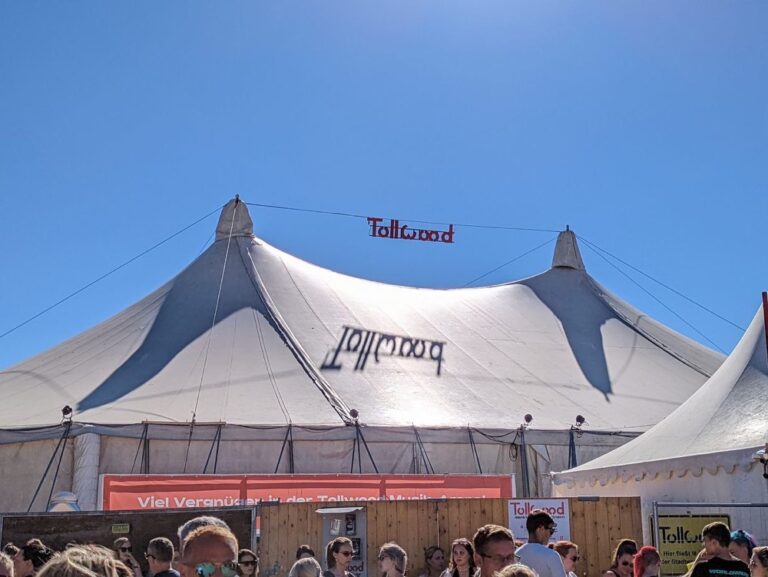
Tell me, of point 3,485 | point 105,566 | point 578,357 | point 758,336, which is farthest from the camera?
point 578,357

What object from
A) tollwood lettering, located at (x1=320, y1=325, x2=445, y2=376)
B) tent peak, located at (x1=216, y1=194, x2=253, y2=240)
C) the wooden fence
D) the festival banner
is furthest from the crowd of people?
tent peak, located at (x1=216, y1=194, x2=253, y2=240)

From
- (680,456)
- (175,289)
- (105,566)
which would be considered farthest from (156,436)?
(105,566)

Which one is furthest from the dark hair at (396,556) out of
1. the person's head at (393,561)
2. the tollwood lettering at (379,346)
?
the tollwood lettering at (379,346)

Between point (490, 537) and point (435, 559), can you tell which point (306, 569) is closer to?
point (490, 537)

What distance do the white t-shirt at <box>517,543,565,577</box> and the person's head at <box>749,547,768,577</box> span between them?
1260 mm

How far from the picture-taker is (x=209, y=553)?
233 cm

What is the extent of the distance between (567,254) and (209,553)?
56.3 feet

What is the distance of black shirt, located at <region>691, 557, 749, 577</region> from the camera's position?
418 centimetres

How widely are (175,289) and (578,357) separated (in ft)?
23.1

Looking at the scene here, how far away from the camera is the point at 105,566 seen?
1839 mm

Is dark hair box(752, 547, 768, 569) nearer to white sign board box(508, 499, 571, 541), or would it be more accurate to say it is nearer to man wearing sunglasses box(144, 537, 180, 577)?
man wearing sunglasses box(144, 537, 180, 577)

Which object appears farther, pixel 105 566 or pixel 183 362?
pixel 183 362

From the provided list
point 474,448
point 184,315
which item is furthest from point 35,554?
point 184,315

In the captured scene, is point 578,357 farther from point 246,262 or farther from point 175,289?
point 175,289
